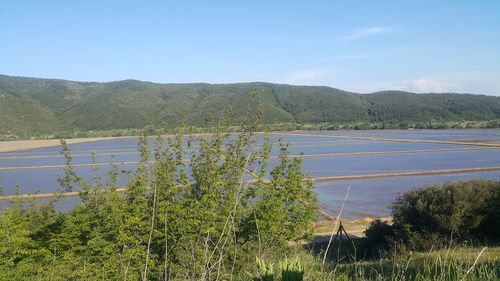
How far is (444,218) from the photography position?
53.2 feet

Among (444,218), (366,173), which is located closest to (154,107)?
(366,173)

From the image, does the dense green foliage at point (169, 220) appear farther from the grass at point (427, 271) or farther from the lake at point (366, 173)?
the lake at point (366, 173)

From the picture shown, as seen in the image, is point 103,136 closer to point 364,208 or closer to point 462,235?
point 364,208

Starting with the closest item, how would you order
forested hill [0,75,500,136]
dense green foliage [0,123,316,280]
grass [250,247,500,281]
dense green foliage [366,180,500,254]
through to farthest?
1. grass [250,247,500,281]
2. dense green foliage [0,123,316,280]
3. dense green foliage [366,180,500,254]
4. forested hill [0,75,500,136]

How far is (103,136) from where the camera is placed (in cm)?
11988

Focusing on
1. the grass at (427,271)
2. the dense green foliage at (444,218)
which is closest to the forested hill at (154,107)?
the dense green foliage at (444,218)

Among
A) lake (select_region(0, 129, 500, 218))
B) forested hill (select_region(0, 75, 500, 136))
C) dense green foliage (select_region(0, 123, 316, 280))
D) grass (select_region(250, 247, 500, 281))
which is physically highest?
forested hill (select_region(0, 75, 500, 136))

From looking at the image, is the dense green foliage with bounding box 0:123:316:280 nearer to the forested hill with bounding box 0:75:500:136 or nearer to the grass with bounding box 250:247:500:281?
the grass with bounding box 250:247:500:281

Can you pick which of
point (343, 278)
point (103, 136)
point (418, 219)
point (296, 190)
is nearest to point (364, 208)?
point (418, 219)

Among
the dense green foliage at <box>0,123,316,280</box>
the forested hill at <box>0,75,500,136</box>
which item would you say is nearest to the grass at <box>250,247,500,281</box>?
the dense green foliage at <box>0,123,316,280</box>

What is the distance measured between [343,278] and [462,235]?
15322 millimetres

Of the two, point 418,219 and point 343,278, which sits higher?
point 343,278

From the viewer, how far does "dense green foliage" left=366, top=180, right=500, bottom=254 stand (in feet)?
52.8

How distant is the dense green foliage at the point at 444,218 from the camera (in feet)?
52.8
